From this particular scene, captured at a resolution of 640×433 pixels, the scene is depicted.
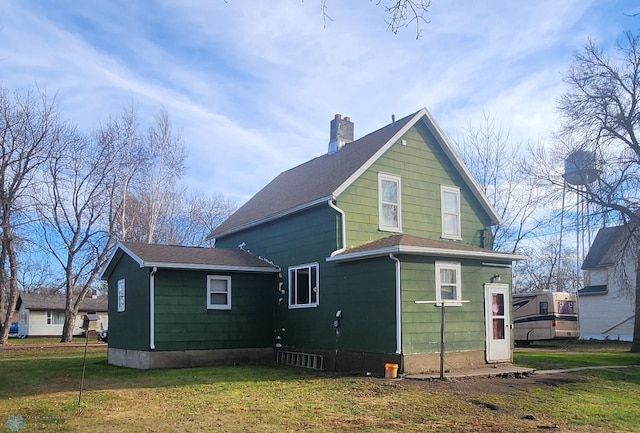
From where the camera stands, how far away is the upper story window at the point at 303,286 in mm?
16984

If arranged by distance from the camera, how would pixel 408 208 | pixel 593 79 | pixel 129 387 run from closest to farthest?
pixel 129 387 → pixel 408 208 → pixel 593 79

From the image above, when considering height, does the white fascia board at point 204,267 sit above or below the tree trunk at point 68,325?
above

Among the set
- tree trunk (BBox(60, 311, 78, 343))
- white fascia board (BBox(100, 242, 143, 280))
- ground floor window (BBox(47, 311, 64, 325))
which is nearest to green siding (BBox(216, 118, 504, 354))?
white fascia board (BBox(100, 242, 143, 280))

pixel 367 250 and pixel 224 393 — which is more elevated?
pixel 367 250

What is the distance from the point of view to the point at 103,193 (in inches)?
1355

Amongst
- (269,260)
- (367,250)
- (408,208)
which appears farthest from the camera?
(269,260)

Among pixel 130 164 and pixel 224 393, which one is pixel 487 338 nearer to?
pixel 224 393

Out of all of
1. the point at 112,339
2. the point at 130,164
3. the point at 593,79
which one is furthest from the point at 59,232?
the point at 593,79

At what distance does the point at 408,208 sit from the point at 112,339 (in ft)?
36.4

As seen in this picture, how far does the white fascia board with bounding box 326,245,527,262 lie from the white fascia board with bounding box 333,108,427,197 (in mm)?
1901

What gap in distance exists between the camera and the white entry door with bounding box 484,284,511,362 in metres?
15.6

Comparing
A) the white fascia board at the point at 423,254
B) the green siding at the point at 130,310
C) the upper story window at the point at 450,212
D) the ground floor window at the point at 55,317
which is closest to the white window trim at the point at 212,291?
the green siding at the point at 130,310

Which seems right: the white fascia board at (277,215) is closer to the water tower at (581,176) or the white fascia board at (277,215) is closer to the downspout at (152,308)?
the downspout at (152,308)

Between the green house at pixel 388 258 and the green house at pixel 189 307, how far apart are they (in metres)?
0.76
